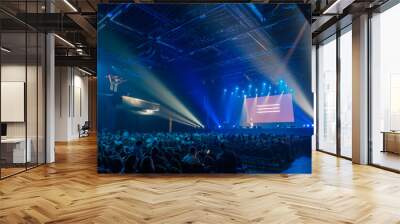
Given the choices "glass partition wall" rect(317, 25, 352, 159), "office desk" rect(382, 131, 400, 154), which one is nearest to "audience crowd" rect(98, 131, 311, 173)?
"office desk" rect(382, 131, 400, 154)

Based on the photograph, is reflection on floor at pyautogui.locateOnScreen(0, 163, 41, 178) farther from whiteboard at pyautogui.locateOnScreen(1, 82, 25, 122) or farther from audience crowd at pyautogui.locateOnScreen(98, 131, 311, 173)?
audience crowd at pyautogui.locateOnScreen(98, 131, 311, 173)

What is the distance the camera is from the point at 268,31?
262 inches

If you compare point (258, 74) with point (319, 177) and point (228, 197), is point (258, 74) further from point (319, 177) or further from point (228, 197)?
point (228, 197)

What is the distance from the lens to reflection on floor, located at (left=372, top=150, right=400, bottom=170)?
7309mm

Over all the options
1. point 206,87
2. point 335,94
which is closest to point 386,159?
point 335,94

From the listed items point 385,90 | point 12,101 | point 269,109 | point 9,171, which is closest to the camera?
point 269,109

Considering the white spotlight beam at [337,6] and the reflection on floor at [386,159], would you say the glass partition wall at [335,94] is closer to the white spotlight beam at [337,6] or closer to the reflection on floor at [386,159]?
the reflection on floor at [386,159]

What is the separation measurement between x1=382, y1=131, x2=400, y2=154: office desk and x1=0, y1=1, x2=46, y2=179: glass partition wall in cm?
775

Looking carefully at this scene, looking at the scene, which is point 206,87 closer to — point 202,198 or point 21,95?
point 202,198

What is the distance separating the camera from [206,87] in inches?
263

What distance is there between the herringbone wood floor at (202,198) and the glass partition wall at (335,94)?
7.70 feet

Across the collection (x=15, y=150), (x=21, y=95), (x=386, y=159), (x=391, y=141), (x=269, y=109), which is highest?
(x=21, y=95)

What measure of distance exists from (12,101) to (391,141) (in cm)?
805

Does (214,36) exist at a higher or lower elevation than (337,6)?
lower
